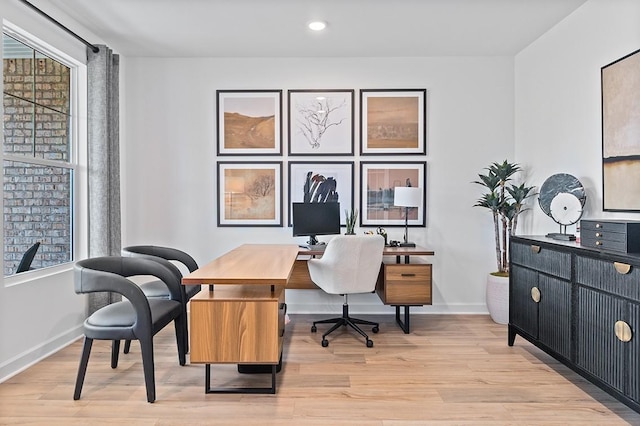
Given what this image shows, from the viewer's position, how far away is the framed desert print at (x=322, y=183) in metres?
4.28

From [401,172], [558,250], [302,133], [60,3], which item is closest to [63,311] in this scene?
[60,3]

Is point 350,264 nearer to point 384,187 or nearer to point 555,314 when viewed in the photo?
point 384,187

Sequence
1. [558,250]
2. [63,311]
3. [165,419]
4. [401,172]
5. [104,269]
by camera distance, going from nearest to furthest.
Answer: [165,419] → [558,250] → [104,269] → [63,311] → [401,172]

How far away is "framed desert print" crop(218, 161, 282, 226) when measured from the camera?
4281mm

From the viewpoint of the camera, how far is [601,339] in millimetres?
2289

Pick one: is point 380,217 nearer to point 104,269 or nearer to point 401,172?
point 401,172

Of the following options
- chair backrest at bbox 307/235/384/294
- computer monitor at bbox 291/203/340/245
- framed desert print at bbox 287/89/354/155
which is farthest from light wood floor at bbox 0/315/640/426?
framed desert print at bbox 287/89/354/155

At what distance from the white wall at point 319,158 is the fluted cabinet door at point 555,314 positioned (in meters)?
1.46

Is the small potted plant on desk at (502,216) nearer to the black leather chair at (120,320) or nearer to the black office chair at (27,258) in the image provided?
the black leather chair at (120,320)

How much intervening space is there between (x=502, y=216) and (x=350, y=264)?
165 centimetres

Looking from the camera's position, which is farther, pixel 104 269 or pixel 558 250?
pixel 104 269

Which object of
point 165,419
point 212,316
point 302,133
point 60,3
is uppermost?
point 60,3

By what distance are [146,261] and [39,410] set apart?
101 cm

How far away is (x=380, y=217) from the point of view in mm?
4289
